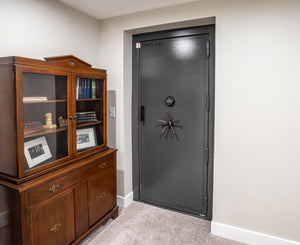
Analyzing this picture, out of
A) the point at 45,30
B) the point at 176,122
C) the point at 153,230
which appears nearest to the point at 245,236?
the point at 153,230

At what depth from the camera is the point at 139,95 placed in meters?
2.85

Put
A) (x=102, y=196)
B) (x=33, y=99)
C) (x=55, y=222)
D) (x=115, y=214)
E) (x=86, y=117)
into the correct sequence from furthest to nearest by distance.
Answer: (x=115, y=214)
(x=102, y=196)
(x=86, y=117)
(x=55, y=222)
(x=33, y=99)

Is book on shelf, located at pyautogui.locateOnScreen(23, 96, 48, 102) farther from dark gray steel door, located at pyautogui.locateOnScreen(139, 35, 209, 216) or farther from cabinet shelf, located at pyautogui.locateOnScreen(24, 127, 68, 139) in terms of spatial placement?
dark gray steel door, located at pyautogui.locateOnScreen(139, 35, 209, 216)

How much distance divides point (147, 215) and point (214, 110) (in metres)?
1.45

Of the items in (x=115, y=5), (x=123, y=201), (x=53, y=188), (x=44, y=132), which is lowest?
(x=123, y=201)

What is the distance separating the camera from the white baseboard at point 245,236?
83.5 inches

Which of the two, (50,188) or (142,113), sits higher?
(142,113)

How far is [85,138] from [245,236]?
6.07ft

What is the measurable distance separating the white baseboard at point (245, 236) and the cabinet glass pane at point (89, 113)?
1.52 meters

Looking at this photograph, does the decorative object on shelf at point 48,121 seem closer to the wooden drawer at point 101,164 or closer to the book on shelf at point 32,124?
the book on shelf at point 32,124

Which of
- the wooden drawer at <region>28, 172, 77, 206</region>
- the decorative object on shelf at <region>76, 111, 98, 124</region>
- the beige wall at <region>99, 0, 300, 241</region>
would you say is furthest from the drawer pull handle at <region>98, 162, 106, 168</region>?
the beige wall at <region>99, 0, 300, 241</region>

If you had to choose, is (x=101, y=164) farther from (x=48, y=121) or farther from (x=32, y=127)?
(x=32, y=127)

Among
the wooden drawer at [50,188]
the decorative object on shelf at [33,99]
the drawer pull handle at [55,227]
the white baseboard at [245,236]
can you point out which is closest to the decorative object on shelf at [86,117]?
the decorative object on shelf at [33,99]

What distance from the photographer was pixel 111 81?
110 inches
